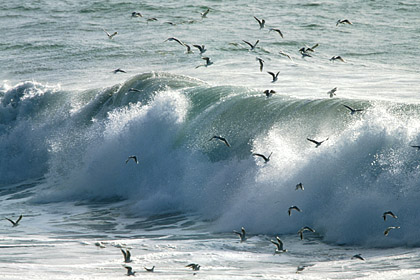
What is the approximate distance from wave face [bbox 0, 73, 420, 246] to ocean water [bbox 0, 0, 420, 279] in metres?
0.04

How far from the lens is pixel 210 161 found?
59.8ft

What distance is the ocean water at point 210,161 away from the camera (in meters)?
A: 13.2

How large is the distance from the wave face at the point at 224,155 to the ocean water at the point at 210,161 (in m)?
0.04

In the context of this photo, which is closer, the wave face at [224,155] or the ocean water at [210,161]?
the ocean water at [210,161]

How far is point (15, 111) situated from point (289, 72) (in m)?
9.73

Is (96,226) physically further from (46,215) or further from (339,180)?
(339,180)

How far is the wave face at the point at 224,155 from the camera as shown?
48.1 ft

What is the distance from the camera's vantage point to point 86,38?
3650 centimetres

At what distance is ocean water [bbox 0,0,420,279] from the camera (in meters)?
13.2

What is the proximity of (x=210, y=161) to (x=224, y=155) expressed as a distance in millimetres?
373

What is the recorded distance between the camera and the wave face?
1467cm

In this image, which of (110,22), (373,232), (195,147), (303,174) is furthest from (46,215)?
(110,22)

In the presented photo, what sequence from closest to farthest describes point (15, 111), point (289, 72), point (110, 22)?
point (15, 111) < point (289, 72) < point (110, 22)

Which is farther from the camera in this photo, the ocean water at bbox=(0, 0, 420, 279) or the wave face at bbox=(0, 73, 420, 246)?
the wave face at bbox=(0, 73, 420, 246)
